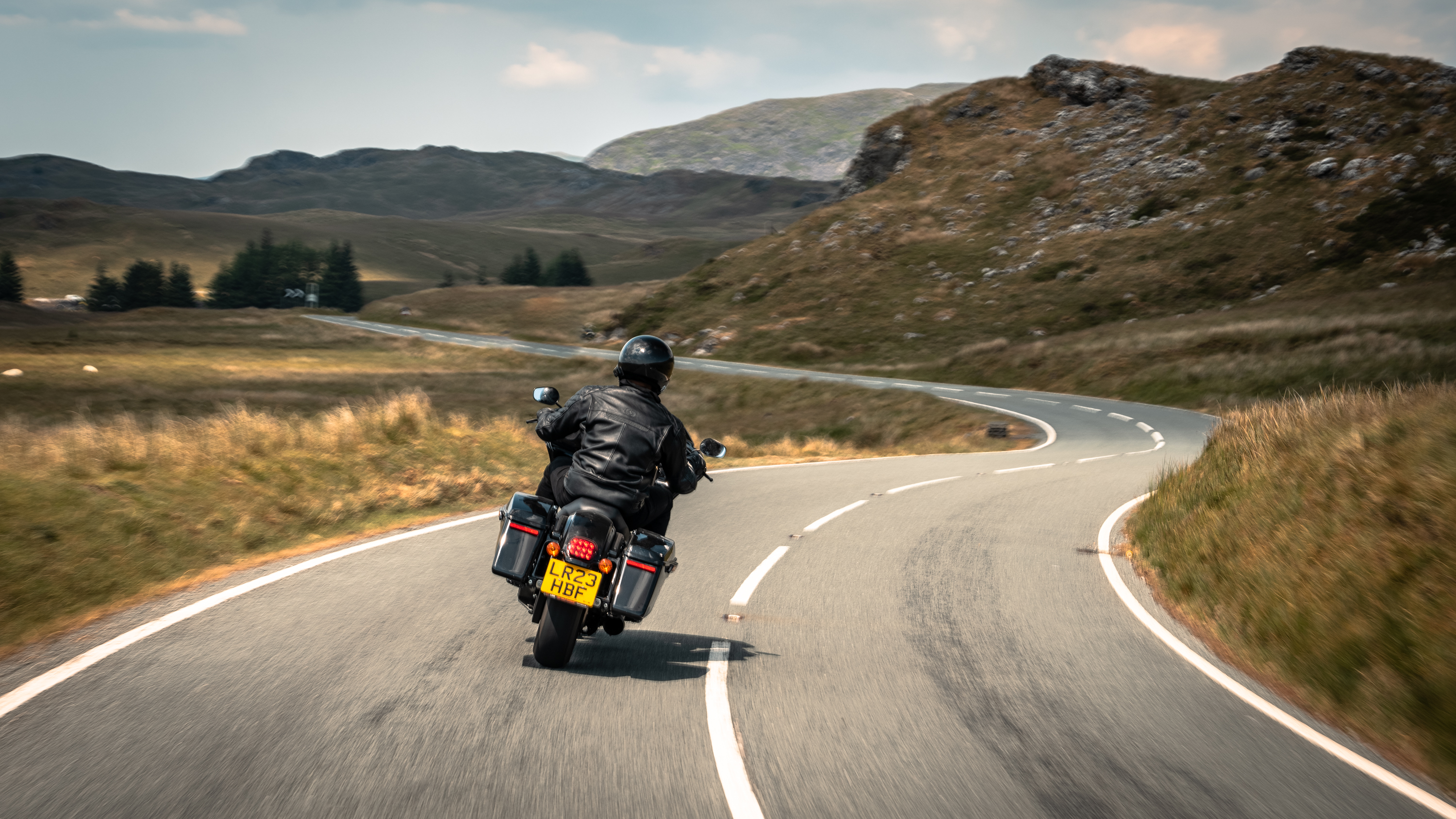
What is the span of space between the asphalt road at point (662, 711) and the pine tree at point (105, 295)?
143399mm

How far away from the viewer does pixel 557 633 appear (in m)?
5.30

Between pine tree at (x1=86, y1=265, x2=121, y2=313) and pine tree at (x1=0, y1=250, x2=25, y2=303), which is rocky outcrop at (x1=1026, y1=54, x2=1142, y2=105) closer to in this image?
pine tree at (x1=86, y1=265, x2=121, y2=313)

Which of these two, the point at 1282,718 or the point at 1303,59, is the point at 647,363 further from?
the point at 1303,59

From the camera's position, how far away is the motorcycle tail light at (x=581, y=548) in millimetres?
5055

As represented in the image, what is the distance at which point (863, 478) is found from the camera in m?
16.2

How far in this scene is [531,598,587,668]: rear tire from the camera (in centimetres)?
529

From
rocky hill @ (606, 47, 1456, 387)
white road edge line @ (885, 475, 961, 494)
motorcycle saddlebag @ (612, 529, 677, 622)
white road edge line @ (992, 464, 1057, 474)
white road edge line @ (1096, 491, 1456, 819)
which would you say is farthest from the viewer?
rocky hill @ (606, 47, 1456, 387)

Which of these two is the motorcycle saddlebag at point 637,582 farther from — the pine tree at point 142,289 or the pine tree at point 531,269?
the pine tree at point 142,289

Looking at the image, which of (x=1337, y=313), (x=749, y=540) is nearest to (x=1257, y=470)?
(x=749, y=540)

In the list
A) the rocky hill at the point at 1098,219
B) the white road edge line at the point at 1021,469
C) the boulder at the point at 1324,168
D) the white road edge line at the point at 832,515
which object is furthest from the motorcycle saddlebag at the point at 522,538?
the boulder at the point at 1324,168

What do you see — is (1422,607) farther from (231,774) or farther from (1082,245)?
(1082,245)

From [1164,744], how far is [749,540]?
5.66 metres

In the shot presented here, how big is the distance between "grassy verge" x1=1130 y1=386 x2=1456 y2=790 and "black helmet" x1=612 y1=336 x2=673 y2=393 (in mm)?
4163

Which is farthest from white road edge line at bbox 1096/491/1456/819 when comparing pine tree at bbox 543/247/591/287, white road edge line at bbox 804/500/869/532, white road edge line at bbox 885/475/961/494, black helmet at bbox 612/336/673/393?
pine tree at bbox 543/247/591/287
